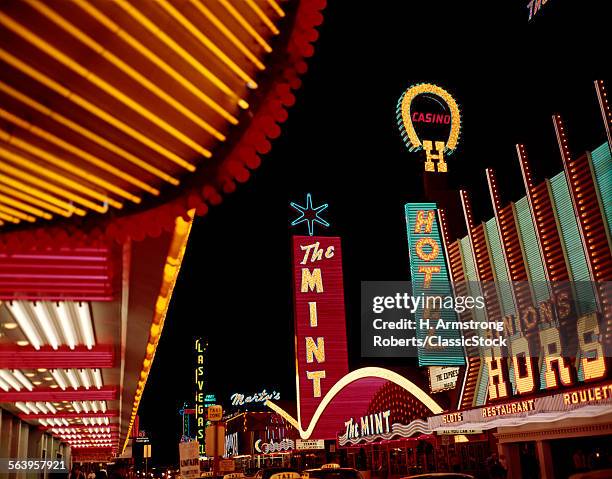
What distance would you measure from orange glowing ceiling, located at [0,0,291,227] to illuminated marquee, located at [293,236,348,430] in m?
34.8

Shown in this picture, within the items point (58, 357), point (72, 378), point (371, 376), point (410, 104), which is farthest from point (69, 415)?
point (410, 104)

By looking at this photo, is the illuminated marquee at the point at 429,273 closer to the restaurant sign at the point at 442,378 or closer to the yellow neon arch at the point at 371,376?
the yellow neon arch at the point at 371,376

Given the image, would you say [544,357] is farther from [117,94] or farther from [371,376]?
[117,94]

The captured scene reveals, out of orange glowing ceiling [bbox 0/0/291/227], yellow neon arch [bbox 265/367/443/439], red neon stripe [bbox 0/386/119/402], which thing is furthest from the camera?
yellow neon arch [bbox 265/367/443/439]

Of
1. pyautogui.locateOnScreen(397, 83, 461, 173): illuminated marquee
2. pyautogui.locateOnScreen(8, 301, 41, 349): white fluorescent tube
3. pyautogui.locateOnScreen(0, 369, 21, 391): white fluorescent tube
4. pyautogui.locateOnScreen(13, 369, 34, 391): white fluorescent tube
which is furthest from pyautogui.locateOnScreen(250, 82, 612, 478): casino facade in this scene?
pyautogui.locateOnScreen(0, 369, 21, 391): white fluorescent tube

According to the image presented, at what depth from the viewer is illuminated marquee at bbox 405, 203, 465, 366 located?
80.7ft

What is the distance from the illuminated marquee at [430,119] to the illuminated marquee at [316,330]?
1204 centimetres

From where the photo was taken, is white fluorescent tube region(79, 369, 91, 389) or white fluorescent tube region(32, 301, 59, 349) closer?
white fluorescent tube region(32, 301, 59, 349)

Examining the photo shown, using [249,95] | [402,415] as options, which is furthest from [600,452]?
[249,95]

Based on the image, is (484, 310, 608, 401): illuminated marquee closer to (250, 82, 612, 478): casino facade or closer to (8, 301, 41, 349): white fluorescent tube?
(250, 82, 612, 478): casino facade

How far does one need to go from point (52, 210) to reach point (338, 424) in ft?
120

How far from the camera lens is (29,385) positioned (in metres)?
16.9

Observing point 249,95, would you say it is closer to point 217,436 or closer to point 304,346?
point 217,436

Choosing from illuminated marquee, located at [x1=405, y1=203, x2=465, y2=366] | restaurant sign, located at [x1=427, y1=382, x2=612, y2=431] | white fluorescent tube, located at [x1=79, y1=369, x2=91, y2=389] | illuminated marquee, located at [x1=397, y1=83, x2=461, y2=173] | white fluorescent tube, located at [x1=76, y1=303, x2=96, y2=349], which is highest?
illuminated marquee, located at [x1=397, y1=83, x2=461, y2=173]
